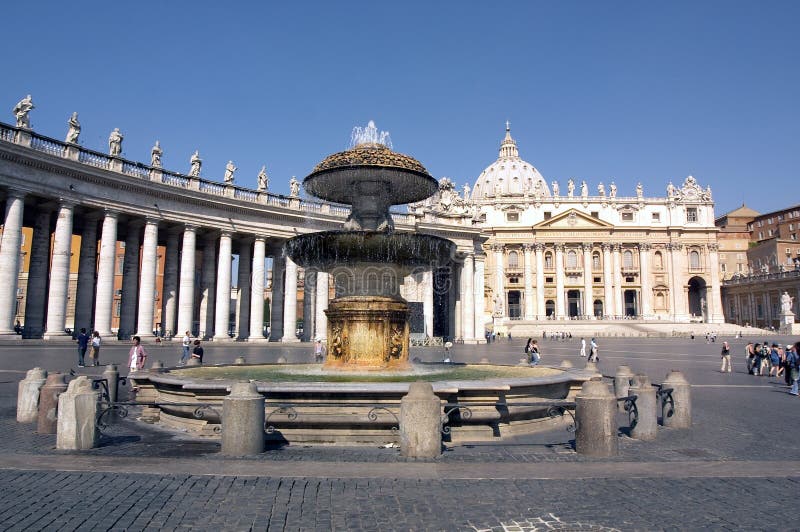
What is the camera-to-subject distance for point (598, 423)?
821 cm

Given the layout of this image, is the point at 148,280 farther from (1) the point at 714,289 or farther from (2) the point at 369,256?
(1) the point at 714,289

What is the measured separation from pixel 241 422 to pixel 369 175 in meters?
7.64

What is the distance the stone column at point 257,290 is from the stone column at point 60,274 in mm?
13441

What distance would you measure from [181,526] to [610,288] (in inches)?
4453

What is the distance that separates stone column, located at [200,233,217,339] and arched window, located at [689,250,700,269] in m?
94.5

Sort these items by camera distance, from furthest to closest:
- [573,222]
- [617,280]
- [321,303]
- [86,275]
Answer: [573,222], [617,280], [321,303], [86,275]

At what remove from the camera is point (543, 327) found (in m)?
91.2

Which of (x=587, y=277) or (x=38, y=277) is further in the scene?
(x=587, y=277)

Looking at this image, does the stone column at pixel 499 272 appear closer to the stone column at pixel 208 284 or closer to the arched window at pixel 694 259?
the arched window at pixel 694 259

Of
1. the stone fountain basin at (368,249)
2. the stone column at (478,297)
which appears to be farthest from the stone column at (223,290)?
the stone fountain basin at (368,249)

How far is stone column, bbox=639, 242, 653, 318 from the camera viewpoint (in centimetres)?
11019

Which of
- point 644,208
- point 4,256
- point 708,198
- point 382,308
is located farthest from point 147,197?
point 708,198

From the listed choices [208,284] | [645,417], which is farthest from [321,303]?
[645,417]

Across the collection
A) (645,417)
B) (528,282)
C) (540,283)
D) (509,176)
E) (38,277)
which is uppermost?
(509,176)
